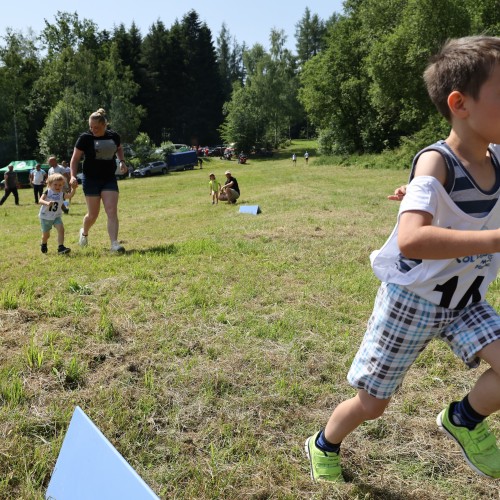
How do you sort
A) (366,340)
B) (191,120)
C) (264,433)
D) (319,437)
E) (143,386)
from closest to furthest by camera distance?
(366,340), (319,437), (264,433), (143,386), (191,120)

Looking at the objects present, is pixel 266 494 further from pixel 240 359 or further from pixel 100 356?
pixel 100 356

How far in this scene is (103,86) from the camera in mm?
44469

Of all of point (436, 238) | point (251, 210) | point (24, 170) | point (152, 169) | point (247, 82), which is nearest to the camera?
point (436, 238)

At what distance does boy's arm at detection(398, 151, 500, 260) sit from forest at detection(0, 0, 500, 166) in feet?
44.3

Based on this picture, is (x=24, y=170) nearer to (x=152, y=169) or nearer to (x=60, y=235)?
(x=152, y=169)

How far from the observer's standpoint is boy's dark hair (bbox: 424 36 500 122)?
66.3 inches

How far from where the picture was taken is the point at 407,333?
1.90 m

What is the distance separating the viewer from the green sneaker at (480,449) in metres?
1.89

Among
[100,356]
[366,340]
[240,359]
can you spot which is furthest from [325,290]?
[366,340]

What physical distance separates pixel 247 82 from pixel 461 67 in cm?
6672

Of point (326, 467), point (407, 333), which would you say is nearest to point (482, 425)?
point (407, 333)

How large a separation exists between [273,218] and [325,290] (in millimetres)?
5403

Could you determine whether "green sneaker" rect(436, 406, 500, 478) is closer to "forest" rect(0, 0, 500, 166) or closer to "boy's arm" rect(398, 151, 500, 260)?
"boy's arm" rect(398, 151, 500, 260)

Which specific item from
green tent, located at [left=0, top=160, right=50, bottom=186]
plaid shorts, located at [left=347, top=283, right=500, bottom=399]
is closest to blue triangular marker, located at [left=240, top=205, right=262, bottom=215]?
plaid shorts, located at [left=347, top=283, right=500, bottom=399]
